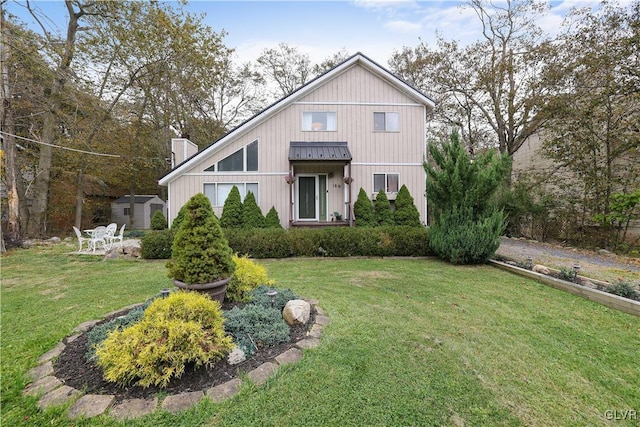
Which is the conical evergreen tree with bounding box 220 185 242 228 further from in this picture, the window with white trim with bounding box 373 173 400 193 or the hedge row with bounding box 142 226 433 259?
the window with white trim with bounding box 373 173 400 193

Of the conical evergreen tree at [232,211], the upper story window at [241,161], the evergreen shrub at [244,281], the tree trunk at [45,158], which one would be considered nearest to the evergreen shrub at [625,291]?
the evergreen shrub at [244,281]

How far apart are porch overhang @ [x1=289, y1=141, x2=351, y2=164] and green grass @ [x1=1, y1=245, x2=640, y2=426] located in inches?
248

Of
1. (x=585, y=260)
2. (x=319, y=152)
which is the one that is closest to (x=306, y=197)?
(x=319, y=152)

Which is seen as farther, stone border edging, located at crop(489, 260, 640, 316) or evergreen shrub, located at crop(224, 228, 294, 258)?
evergreen shrub, located at crop(224, 228, 294, 258)

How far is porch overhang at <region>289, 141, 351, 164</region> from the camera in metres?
10.7

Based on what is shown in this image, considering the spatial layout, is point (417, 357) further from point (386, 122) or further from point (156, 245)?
point (386, 122)

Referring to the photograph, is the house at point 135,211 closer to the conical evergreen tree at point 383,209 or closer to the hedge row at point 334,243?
the hedge row at point 334,243

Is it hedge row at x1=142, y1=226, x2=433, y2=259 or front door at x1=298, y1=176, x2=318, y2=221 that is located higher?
front door at x1=298, y1=176, x2=318, y2=221

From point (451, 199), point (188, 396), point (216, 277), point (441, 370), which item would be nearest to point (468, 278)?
point (451, 199)

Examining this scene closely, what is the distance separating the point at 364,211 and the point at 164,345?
9.49 m

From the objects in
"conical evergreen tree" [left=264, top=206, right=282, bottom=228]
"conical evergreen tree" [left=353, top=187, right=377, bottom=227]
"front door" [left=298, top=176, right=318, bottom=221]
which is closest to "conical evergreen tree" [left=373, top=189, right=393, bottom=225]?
"conical evergreen tree" [left=353, top=187, right=377, bottom=227]

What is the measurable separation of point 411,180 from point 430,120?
9.01 metres

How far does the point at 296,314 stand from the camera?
3.28 meters

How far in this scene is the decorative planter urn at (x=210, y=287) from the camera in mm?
3157
